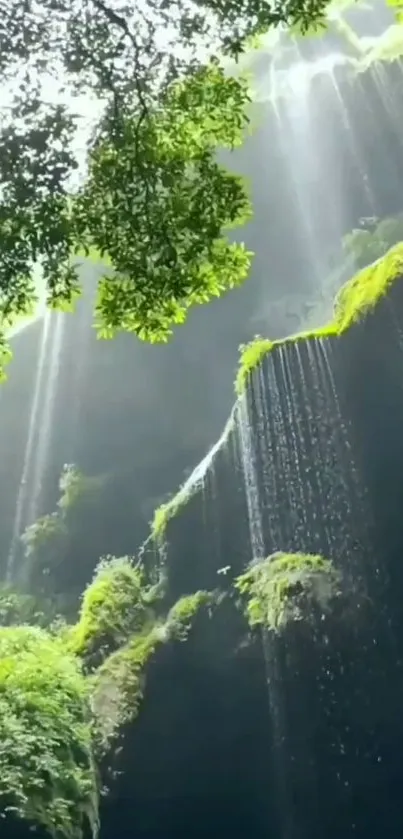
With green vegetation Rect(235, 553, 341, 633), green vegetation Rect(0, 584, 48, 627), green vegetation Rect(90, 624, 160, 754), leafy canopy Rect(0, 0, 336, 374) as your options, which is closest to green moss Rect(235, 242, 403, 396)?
green vegetation Rect(235, 553, 341, 633)

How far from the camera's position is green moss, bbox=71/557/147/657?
16094 millimetres

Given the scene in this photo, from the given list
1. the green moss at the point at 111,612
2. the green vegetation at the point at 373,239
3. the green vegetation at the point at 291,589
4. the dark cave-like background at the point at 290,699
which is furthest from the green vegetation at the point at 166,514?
the green vegetation at the point at 373,239

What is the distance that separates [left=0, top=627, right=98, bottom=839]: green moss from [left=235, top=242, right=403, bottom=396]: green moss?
282 inches

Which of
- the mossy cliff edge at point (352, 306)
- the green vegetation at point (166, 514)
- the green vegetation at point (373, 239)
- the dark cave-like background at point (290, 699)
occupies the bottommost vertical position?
the dark cave-like background at point (290, 699)

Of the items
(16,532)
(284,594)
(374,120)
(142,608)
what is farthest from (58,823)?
(374,120)

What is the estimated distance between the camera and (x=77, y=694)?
11086 mm

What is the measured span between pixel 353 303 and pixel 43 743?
9852 mm

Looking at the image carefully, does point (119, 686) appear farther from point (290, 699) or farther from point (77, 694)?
point (77, 694)

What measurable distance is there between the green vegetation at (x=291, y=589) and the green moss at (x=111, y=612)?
300 centimetres

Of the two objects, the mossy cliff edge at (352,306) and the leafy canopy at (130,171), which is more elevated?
the mossy cliff edge at (352,306)

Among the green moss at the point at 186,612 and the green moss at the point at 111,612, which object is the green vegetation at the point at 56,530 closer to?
the green moss at the point at 111,612

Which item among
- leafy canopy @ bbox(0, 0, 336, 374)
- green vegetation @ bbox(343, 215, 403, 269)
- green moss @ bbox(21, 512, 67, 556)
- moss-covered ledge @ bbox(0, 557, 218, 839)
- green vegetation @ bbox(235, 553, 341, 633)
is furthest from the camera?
green moss @ bbox(21, 512, 67, 556)

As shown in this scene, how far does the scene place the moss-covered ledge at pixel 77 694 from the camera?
8531mm

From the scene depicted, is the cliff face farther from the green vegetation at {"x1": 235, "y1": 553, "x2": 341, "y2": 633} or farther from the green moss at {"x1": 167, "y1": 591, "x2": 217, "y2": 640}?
the green moss at {"x1": 167, "y1": 591, "x2": 217, "y2": 640}
